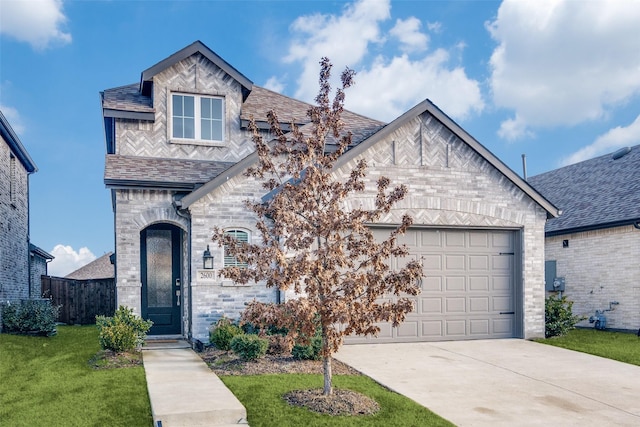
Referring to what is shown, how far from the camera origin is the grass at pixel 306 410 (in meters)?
6.18

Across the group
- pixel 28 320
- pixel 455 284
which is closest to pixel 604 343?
pixel 455 284

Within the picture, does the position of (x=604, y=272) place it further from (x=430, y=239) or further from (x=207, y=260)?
(x=207, y=260)

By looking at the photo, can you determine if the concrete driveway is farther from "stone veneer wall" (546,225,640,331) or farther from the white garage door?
"stone veneer wall" (546,225,640,331)

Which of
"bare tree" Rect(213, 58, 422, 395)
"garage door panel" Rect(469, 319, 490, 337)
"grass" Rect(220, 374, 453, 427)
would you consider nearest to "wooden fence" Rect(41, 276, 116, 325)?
"grass" Rect(220, 374, 453, 427)

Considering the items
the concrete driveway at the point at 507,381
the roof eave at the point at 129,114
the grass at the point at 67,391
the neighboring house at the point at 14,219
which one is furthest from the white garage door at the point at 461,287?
the neighboring house at the point at 14,219

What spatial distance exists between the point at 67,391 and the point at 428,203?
8.44 meters

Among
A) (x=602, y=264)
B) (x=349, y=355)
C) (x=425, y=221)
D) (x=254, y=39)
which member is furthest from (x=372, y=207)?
(x=602, y=264)

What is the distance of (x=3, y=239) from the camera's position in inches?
608

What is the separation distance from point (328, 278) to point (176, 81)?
9.52m

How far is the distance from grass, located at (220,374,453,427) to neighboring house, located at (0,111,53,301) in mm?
10600

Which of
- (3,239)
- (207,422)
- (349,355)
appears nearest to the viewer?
(207,422)

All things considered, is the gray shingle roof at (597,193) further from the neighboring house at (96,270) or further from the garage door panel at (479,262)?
the neighboring house at (96,270)

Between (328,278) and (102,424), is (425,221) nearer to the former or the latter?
(328,278)

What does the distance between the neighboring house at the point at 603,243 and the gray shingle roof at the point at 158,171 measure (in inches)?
454
